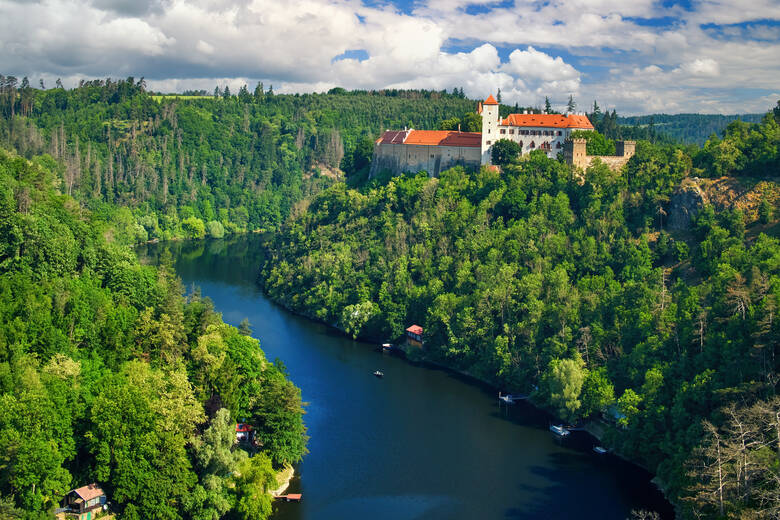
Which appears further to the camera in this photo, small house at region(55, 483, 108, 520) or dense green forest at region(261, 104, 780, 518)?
dense green forest at region(261, 104, 780, 518)

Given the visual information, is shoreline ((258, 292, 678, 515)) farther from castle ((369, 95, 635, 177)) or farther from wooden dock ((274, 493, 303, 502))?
castle ((369, 95, 635, 177))

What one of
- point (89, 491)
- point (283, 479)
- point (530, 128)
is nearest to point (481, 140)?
point (530, 128)

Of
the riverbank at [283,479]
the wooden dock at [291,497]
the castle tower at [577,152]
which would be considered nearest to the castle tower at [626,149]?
the castle tower at [577,152]

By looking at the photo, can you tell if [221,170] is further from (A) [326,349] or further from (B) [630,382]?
(B) [630,382]

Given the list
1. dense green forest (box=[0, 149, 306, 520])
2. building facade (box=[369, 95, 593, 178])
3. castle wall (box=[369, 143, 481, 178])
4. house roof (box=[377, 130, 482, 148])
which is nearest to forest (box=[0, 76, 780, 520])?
dense green forest (box=[0, 149, 306, 520])

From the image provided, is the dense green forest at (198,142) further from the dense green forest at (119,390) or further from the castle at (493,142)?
the dense green forest at (119,390)

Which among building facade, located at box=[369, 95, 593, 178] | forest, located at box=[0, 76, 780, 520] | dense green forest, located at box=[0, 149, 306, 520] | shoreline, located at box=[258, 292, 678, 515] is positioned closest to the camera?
dense green forest, located at box=[0, 149, 306, 520]
